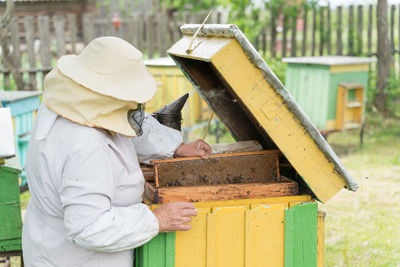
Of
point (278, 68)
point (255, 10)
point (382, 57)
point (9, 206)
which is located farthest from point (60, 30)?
point (9, 206)

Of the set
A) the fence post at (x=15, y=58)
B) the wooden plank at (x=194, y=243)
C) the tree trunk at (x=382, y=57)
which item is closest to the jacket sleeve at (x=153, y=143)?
the wooden plank at (x=194, y=243)

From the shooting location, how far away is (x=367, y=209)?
15.3 feet

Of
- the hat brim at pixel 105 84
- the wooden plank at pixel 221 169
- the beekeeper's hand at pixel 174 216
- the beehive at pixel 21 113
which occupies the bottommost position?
the beehive at pixel 21 113

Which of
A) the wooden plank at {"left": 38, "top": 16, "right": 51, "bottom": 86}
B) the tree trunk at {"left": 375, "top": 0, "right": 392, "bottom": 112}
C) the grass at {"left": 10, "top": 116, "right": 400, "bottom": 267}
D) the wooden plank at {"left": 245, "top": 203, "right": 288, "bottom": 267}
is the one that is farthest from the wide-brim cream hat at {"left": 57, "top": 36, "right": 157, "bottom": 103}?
the tree trunk at {"left": 375, "top": 0, "right": 392, "bottom": 112}

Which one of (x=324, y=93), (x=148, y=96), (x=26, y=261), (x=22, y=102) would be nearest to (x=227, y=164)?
(x=148, y=96)

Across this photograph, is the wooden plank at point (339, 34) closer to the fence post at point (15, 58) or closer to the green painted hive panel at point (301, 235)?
the fence post at point (15, 58)

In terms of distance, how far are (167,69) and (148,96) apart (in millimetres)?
3811

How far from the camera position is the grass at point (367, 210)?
3715 mm

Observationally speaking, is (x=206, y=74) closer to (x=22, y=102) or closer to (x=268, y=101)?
(x=268, y=101)

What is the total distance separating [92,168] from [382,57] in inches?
269

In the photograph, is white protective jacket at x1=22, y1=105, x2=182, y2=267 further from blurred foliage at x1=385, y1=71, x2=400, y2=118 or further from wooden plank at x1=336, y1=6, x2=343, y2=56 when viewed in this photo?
wooden plank at x1=336, y1=6, x2=343, y2=56

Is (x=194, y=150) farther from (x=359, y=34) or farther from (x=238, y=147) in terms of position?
(x=359, y=34)

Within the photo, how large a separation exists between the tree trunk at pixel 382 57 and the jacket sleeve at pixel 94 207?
6.40 metres

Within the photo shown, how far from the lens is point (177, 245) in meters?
2.02
